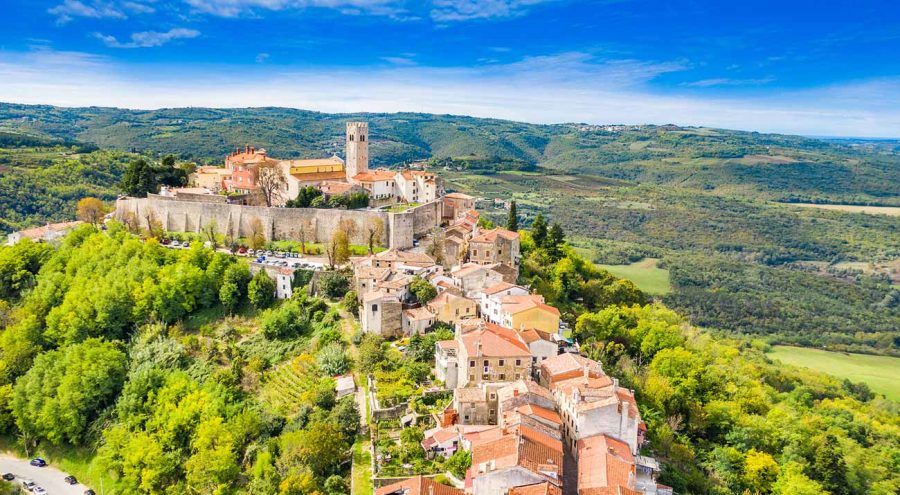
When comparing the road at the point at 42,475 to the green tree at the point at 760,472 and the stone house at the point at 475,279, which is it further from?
the green tree at the point at 760,472

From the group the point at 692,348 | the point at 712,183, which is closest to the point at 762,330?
the point at 692,348

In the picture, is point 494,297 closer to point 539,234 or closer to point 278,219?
point 539,234

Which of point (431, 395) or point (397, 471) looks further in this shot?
point (431, 395)

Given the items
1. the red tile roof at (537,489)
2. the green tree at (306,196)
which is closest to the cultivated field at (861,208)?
the green tree at (306,196)

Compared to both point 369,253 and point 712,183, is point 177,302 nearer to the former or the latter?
point 369,253

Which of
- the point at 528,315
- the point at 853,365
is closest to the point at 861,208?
the point at 853,365
